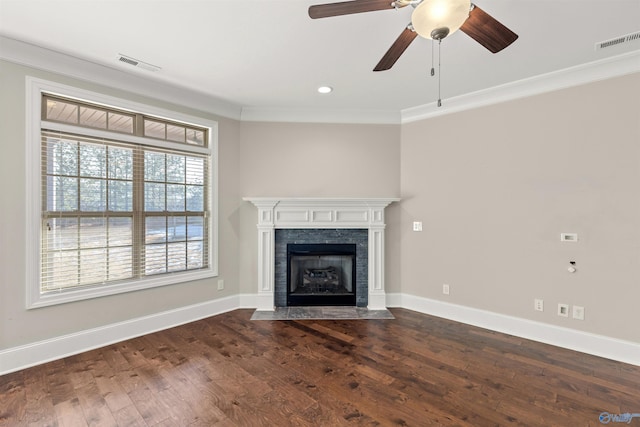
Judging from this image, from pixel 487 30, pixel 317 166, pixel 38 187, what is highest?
pixel 487 30

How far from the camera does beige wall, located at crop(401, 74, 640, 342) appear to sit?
8.50 ft

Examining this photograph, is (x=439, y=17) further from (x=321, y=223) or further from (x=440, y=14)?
(x=321, y=223)

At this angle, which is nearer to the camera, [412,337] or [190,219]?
[412,337]

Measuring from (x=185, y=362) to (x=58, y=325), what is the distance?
1256 millimetres

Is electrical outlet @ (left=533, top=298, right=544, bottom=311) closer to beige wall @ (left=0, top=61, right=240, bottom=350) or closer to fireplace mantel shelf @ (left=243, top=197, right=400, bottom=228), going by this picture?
fireplace mantel shelf @ (left=243, top=197, right=400, bottom=228)

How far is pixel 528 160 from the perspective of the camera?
10.0 feet

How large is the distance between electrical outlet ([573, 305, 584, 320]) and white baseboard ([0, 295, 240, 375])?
3.95 meters

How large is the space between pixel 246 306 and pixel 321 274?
1.15 m

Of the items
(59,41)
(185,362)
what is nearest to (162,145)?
(59,41)

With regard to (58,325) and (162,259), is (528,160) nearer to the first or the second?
(162,259)

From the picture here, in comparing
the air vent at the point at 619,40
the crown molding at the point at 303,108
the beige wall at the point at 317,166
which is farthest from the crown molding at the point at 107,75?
the air vent at the point at 619,40

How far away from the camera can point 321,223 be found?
12.7ft

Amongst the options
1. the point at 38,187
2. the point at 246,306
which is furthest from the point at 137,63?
the point at 246,306

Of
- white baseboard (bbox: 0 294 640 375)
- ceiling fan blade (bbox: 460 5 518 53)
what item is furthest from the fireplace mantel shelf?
ceiling fan blade (bbox: 460 5 518 53)
